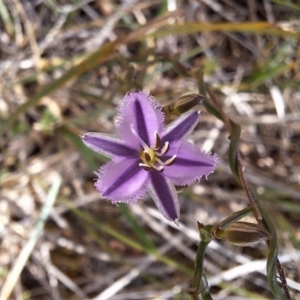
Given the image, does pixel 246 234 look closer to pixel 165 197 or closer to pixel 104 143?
pixel 165 197

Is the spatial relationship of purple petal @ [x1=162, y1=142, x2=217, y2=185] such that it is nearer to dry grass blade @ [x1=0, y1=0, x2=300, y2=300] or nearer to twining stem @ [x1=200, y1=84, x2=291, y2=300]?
twining stem @ [x1=200, y1=84, x2=291, y2=300]

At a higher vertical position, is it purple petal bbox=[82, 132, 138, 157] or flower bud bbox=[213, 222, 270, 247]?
purple petal bbox=[82, 132, 138, 157]

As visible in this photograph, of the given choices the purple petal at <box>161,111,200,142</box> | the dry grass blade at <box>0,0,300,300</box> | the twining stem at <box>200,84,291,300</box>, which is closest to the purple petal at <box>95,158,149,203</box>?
the purple petal at <box>161,111,200,142</box>

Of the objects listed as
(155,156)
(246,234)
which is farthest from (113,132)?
(246,234)

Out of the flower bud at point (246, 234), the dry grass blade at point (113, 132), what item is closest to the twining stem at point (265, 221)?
the flower bud at point (246, 234)

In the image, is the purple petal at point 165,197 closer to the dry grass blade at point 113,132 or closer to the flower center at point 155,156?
the flower center at point 155,156

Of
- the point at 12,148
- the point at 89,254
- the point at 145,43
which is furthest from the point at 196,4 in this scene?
the point at 89,254
